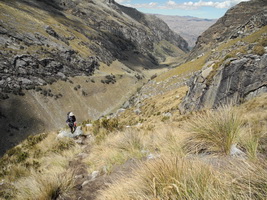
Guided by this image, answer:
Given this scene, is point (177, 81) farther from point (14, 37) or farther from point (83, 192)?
point (14, 37)

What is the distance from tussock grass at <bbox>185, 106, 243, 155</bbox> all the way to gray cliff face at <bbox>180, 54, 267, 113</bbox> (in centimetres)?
628

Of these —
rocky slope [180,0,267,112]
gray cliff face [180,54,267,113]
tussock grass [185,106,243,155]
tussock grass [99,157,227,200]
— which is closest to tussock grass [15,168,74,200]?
tussock grass [99,157,227,200]

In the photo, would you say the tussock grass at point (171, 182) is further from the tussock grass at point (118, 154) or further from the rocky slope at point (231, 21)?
the rocky slope at point (231, 21)

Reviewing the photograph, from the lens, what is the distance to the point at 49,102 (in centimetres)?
5075

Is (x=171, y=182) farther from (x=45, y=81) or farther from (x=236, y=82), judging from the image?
(x=45, y=81)

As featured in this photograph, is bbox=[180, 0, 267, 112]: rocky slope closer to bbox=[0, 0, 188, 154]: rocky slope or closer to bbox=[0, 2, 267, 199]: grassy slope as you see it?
bbox=[0, 2, 267, 199]: grassy slope

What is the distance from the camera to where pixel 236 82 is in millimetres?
12359

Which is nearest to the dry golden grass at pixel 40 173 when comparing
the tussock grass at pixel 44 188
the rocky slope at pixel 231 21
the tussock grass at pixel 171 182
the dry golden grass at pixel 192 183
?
the tussock grass at pixel 44 188

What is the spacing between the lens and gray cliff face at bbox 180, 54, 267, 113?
36.3 feet

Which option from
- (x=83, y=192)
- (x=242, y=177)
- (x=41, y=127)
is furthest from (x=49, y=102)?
(x=242, y=177)

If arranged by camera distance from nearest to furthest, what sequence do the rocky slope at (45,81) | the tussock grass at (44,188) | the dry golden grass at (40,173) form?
the tussock grass at (44,188)
the dry golden grass at (40,173)
the rocky slope at (45,81)

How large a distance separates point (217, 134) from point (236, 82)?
10.2 m

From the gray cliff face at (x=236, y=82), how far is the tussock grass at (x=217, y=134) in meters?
6.28

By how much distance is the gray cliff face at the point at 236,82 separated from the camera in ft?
36.3
